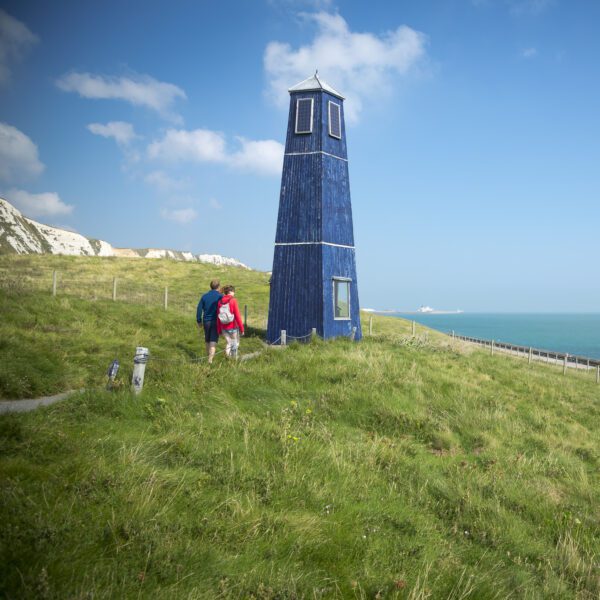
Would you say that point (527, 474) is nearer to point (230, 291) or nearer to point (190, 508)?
point (190, 508)

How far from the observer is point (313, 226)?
21031 mm

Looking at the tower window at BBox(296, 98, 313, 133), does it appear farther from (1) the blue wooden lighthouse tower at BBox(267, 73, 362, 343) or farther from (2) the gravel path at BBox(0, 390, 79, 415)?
(2) the gravel path at BBox(0, 390, 79, 415)

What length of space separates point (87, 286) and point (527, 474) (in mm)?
31322

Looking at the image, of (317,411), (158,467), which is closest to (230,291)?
(317,411)

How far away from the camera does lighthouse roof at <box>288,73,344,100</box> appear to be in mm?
21625

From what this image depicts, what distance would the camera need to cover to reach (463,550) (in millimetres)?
6117

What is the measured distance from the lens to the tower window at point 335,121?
2191 cm

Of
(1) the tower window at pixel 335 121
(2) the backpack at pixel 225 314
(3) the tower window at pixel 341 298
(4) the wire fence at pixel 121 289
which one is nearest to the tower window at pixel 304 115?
(1) the tower window at pixel 335 121

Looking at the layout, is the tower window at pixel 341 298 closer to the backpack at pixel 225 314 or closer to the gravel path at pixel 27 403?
the backpack at pixel 225 314

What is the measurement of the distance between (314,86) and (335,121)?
1.68 metres

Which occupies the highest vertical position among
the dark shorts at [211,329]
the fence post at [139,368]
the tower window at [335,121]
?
the tower window at [335,121]

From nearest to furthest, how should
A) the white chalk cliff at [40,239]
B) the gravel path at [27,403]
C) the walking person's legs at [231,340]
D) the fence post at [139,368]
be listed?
the gravel path at [27,403], the fence post at [139,368], the walking person's legs at [231,340], the white chalk cliff at [40,239]

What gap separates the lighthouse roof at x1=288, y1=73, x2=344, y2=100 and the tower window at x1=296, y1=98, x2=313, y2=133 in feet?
1.49

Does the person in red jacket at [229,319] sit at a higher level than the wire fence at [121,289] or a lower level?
lower
